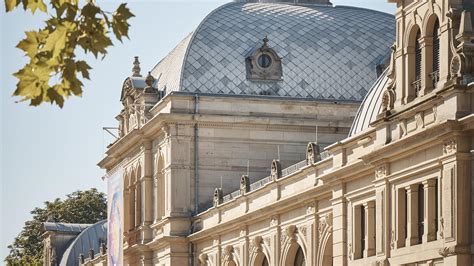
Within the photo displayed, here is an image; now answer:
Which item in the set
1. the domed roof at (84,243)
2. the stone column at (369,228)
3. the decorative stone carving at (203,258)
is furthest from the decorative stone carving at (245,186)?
the domed roof at (84,243)

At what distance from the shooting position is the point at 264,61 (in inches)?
2687

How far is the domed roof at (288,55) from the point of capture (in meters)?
68.0

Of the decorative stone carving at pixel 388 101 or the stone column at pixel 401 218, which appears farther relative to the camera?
the decorative stone carving at pixel 388 101

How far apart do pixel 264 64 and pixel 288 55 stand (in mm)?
1328

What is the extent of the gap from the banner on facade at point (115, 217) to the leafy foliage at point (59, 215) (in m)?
57.3

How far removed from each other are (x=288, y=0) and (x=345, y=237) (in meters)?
31.1

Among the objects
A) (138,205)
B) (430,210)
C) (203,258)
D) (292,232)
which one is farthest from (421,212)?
(138,205)

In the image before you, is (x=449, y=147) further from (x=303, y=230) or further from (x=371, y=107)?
(x=303, y=230)

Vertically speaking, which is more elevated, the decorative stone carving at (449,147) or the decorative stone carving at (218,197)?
the decorative stone carving at (218,197)

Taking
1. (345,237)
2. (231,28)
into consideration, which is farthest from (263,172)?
(345,237)

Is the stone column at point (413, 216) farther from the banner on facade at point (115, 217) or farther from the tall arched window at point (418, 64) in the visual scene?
the banner on facade at point (115, 217)

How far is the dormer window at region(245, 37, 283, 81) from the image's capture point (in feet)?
224

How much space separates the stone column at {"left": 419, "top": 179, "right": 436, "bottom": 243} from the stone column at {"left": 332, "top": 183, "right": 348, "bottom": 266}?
8.62m

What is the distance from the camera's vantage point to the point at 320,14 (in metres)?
71.9
